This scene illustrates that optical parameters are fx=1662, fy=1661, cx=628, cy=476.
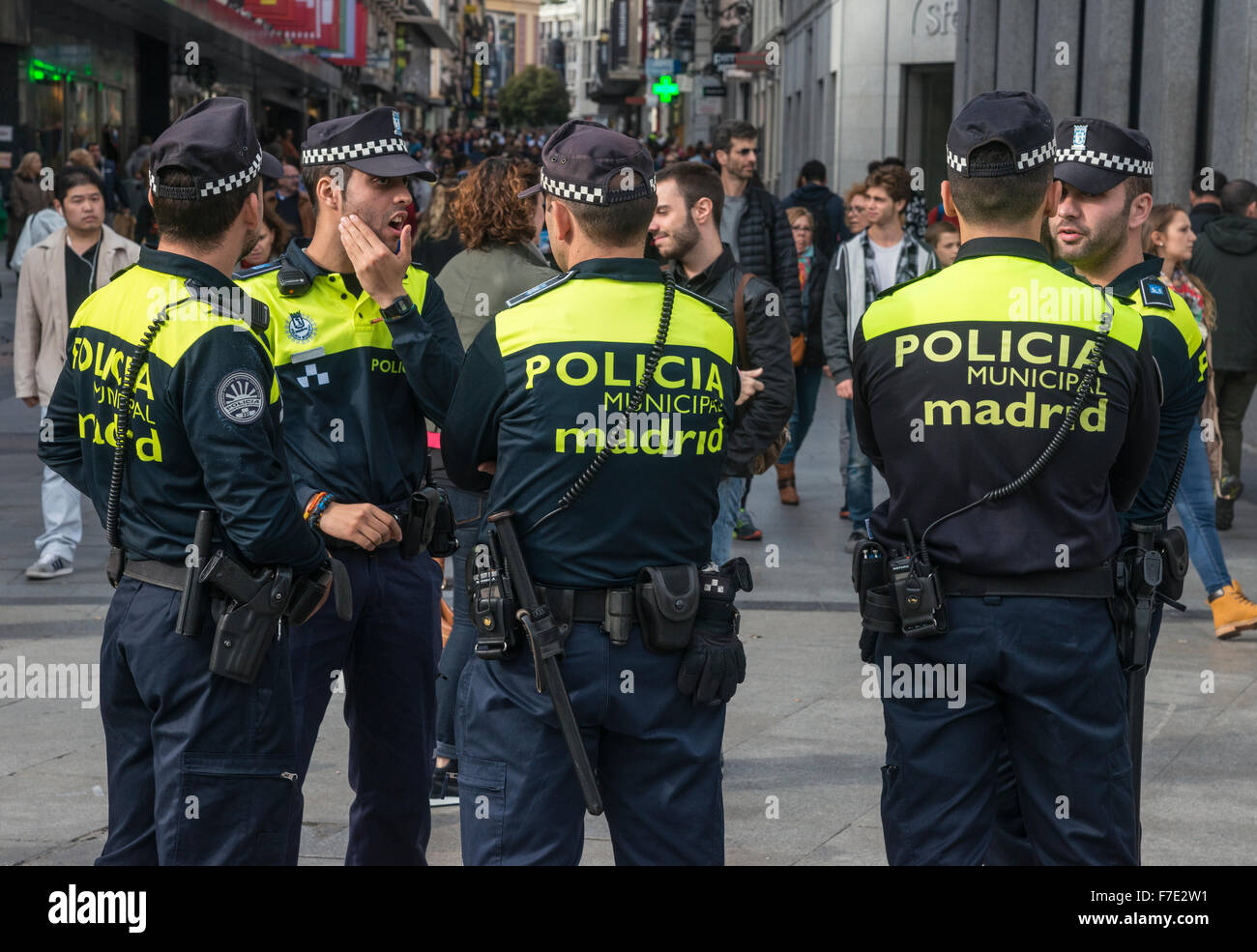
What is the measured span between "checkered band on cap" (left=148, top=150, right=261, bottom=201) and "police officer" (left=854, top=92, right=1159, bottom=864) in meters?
1.34

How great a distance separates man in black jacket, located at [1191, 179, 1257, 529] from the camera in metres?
10.1

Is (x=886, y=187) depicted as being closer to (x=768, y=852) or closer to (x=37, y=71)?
(x=768, y=852)

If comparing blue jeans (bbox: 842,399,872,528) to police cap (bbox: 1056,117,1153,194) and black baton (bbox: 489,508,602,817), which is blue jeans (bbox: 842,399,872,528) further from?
black baton (bbox: 489,508,602,817)

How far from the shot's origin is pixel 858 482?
9367 mm

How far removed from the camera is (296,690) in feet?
12.8

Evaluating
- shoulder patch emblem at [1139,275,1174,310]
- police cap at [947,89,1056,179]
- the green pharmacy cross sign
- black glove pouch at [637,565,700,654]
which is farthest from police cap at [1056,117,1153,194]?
the green pharmacy cross sign

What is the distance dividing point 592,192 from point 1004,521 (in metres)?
1.06

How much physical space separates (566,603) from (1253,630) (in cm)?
538

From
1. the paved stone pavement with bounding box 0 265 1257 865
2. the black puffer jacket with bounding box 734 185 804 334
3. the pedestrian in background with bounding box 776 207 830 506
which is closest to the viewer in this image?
the paved stone pavement with bounding box 0 265 1257 865

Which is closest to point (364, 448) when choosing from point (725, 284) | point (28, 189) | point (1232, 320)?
point (725, 284)

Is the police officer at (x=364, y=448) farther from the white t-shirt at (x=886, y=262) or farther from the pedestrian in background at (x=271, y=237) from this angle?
the white t-shirt at (x=886, y=262)

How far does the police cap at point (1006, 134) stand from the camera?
11.1 feet

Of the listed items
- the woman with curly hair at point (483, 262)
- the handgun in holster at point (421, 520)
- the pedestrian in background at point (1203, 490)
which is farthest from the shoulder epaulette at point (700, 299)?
the pedestrian in background at point (1203, 490)
